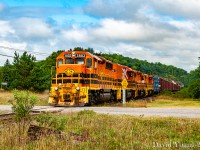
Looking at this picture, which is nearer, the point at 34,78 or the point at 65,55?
the point at 65,55

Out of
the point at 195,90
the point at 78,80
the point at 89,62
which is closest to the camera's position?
the point at 78,80

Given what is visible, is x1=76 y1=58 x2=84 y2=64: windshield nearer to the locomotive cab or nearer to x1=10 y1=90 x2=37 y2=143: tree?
the locomotive cab

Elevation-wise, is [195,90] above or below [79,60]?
below

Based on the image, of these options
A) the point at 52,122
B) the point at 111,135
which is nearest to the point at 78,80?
the point at 52,122

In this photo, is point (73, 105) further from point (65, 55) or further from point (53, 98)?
point (65, 55)

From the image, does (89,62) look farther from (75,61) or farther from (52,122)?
(52,122)

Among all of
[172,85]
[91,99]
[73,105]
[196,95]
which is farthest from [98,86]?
[172,85]

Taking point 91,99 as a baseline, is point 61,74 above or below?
above

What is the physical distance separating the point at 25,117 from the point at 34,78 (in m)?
47.6

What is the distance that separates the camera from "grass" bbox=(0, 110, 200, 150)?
9.81 metres

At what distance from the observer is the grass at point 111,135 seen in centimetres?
981

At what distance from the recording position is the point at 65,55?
29.1m

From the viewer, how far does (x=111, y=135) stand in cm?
1133

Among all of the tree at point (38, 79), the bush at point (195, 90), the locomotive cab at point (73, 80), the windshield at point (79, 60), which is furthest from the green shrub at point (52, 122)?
the tree at point (38, 79)
